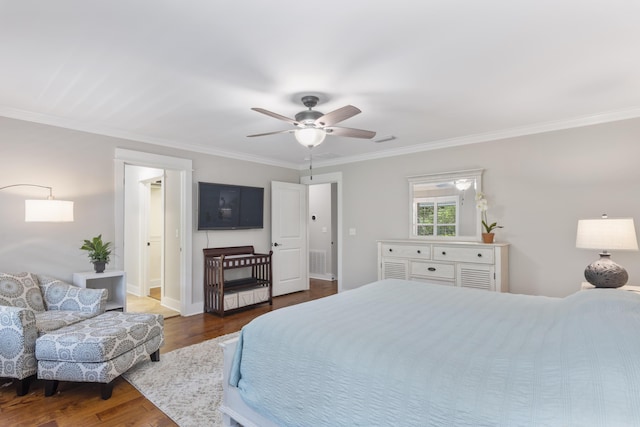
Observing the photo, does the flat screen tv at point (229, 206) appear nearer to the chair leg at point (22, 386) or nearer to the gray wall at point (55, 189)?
the gray wall at point (55, 189)

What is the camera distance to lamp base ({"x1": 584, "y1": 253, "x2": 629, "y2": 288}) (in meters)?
2.82

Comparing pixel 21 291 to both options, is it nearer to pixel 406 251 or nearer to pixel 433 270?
pixel 406 251

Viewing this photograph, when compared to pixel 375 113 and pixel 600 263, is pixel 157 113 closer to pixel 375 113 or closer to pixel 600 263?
pixel 375 113

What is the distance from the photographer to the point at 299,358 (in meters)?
1.60

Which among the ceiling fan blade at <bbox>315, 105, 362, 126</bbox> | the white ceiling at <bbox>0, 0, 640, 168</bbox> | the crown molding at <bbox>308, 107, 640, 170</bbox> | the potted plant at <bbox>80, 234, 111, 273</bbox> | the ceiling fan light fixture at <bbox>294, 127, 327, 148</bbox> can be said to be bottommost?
the potted plant at <bbox>80, 234, 111, 273</bbox>

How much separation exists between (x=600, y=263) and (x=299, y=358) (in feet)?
9.61

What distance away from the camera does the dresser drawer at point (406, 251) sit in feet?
13.9

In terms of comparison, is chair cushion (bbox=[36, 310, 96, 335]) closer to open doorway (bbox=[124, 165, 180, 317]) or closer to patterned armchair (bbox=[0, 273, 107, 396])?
patterned armchair (bbox=[0, 273, 107, 396])

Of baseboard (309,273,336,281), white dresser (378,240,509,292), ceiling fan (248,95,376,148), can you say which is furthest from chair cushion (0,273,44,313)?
baseboard (309,273,336,281)

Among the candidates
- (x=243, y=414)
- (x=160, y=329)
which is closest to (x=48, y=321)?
(x=160, y=329)

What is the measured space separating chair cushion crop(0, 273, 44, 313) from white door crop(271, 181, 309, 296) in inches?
124

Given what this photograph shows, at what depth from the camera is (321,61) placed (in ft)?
7.25

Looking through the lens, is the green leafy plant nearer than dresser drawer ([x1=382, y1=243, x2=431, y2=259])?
Yes

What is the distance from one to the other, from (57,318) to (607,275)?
4.68m
